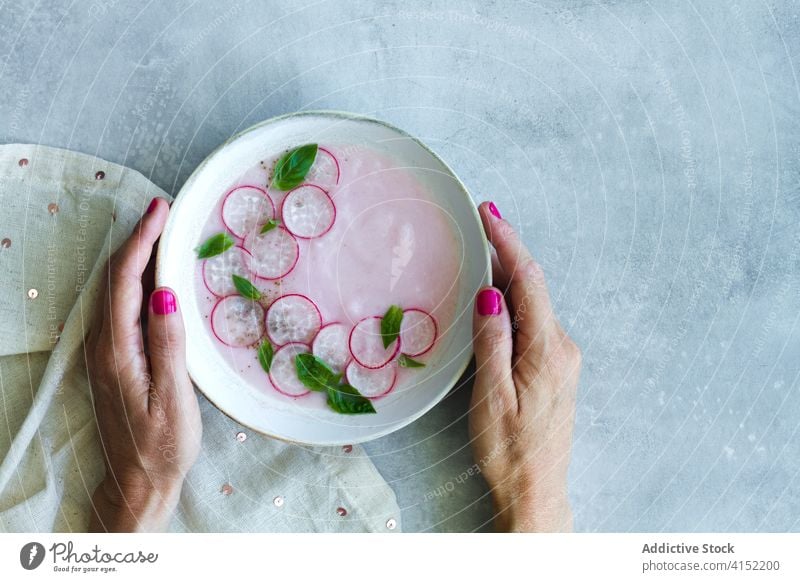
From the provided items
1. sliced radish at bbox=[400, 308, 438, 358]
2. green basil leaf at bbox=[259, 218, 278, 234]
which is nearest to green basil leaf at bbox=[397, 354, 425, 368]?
sliced radish at bbox=[400, 308, 438, 358]

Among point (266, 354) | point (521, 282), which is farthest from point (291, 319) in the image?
point (521, 282)

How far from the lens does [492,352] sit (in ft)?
1.26

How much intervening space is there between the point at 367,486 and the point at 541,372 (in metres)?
0.12

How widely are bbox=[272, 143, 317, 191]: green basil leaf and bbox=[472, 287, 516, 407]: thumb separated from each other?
0.39 feet

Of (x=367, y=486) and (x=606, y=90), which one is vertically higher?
(x=606, y=90)

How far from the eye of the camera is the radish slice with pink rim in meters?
0.38

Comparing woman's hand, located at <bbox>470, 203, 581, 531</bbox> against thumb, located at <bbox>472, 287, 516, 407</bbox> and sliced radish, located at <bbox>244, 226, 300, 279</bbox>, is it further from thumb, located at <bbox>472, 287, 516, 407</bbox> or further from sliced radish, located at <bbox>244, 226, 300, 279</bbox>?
sliced radish, located at <bbox>244, 226, 300, 279</bbox>

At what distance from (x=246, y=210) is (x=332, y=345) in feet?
0.29

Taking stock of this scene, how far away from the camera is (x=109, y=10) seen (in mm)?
A: 397

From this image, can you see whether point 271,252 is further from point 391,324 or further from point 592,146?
point 592,146
